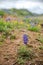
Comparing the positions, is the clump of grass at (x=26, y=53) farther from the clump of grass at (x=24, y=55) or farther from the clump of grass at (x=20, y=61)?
the clump of grass at (x=20, y=61)

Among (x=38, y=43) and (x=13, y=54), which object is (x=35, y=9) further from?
(x=13, y=54)

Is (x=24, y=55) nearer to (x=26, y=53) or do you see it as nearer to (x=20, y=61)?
(x=26, y=53)

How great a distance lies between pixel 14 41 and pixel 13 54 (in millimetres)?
868

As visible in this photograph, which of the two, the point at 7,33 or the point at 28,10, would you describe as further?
the point at 28,10

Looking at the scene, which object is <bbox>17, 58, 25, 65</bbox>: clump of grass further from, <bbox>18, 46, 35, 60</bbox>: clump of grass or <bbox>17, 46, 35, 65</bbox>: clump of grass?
<bbox>18, 46, 35, 60</bbox>: clump of grass

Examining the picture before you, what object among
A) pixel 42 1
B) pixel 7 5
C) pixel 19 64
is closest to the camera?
pixel 19 64

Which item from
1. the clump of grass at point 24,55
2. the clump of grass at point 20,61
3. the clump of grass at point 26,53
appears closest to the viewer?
the clump of grass at point 20,61

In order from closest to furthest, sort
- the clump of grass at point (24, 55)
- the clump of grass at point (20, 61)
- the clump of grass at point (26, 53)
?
the clump of grass at point (20, 61) → the clump of grass at point (24, 55) → the clump of grass at point (26, 53)

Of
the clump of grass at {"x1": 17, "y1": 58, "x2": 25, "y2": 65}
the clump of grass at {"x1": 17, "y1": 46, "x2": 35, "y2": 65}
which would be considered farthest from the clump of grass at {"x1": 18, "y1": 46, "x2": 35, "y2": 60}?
the clump of grass at {"x1": 17, "y1": 58, "x2": 25, "y2": 65}

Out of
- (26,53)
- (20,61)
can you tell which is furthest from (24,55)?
(20,61)

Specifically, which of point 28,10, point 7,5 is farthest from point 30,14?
point 7,5

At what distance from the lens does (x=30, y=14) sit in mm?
12078

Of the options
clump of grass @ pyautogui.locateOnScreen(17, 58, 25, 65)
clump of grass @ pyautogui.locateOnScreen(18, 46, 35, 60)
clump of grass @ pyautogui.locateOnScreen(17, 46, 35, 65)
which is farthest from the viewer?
clump of grass @ pyautogui.locateOnScreen(18, 46, 35, 60)

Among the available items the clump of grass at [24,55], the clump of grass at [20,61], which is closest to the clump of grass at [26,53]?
the clump of grass at [24,55]
